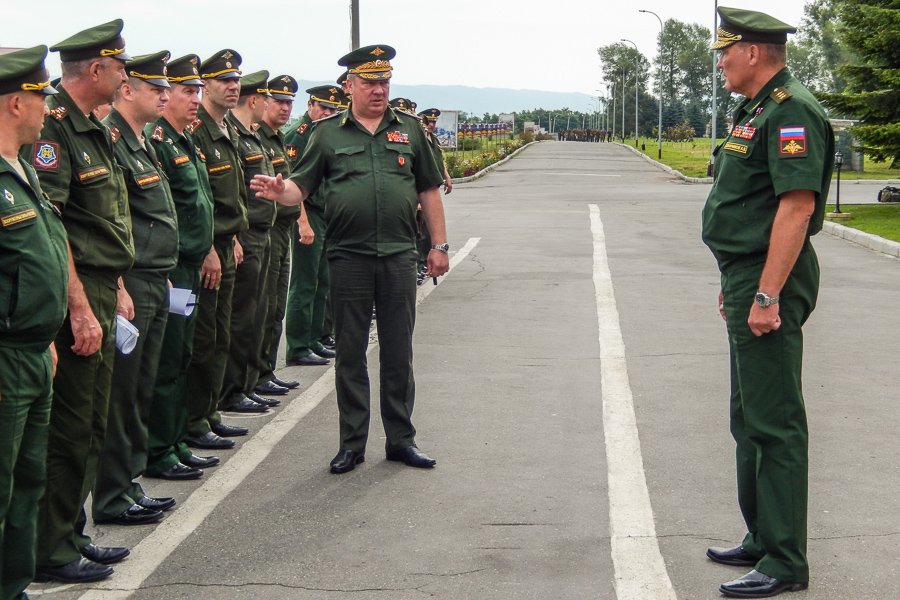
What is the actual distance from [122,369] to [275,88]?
3.77 m

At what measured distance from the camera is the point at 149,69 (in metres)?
5.68

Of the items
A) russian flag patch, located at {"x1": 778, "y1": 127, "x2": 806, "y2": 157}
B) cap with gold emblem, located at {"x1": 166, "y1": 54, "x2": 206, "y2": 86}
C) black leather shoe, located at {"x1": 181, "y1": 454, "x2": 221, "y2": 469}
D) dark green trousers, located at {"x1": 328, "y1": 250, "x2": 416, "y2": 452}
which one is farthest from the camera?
dark green trousers, located at {"x1": 328, "y1": 250, "x2": 416, "y2": 452}

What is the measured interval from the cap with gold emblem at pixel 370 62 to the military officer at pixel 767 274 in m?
2.18

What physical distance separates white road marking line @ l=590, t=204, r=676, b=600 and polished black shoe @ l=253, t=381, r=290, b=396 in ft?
7.27

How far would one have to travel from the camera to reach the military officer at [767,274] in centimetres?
450

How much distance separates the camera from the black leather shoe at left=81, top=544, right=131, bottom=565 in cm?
494

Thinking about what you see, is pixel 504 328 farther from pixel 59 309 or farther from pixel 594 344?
Answer: pixel 59 309

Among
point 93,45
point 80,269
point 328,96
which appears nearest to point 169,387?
point 80,269

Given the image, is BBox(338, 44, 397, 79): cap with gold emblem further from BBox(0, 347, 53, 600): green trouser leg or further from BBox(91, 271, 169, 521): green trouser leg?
BBox(0, 347, 53, 600): green trouser leg

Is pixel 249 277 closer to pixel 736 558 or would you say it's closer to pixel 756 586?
pixel 736 558

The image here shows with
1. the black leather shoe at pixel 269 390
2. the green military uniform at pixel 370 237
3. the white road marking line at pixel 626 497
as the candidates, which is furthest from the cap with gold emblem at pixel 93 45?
the black leather shoe at pixel 269 390

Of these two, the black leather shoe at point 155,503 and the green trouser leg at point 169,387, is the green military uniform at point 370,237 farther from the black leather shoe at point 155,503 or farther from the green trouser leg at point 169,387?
the black leather shoe at point 155,503

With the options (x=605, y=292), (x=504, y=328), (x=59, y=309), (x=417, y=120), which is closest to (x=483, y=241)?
(x=605, y=292)

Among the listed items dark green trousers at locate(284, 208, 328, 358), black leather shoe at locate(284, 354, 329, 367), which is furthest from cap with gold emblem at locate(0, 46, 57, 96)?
black leather shoe at locate(284, 354, 329, 367)
